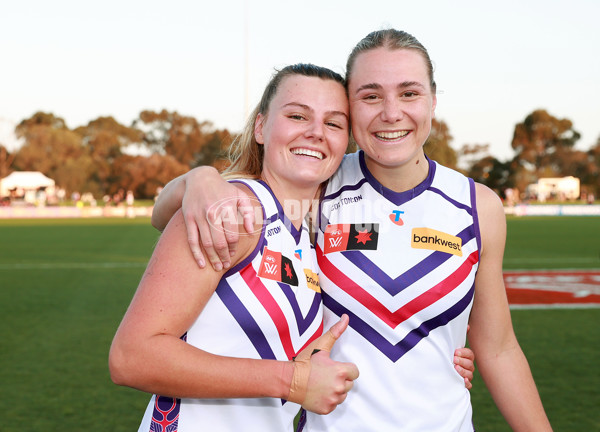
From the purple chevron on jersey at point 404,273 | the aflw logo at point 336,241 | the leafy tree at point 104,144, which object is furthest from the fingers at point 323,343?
the leafy tree at point 104,144

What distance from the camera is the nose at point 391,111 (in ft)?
7.09

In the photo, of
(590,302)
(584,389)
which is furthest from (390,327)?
(590,302)

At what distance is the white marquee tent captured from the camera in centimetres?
6669

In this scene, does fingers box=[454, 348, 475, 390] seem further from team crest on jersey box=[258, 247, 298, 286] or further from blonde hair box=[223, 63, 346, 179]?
blonde hair box=[223, 63, 346, 179]

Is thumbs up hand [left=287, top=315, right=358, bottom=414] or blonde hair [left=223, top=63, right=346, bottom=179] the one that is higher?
blonde hair [left=223, top=63, right=346, bottom=179]

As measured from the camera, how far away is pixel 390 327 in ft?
7.00

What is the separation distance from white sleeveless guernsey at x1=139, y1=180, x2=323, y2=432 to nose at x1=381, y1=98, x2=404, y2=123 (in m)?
0.50

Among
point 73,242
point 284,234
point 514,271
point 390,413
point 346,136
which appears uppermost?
point 346,136

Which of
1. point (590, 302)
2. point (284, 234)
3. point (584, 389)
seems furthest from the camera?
point (590, 302)

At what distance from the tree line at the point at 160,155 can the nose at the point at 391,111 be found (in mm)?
70947

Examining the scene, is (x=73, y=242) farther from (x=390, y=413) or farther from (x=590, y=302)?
(x=390, y=413)

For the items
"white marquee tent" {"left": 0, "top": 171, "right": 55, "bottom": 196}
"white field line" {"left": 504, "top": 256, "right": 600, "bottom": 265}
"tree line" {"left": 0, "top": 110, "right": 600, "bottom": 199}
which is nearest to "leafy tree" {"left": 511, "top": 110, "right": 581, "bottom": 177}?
"tree line" {"left": 0, "top": 110, "right": 600, "bottom": 199}

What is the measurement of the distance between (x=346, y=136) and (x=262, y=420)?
1043 millimetres

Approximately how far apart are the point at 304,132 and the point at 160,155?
79.3m
